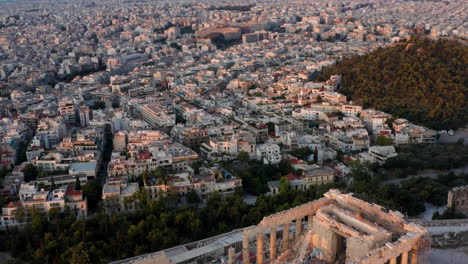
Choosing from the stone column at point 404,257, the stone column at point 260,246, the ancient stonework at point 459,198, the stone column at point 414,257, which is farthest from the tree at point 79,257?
the ancient stonework at point 459,198

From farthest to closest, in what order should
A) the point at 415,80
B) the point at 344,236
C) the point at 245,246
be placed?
the point at 415,80 → the point at 245,246 → the point at 344,236

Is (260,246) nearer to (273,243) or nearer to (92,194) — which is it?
(273,243)

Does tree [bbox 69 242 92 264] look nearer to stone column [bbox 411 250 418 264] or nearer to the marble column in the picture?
the marble column

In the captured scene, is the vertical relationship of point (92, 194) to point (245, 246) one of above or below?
below

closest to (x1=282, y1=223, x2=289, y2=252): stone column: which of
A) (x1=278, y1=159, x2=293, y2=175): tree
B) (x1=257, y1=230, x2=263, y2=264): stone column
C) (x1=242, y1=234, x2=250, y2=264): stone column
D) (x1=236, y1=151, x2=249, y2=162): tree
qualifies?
(x1=257, y1=230, x2=263, y2=264): stone column

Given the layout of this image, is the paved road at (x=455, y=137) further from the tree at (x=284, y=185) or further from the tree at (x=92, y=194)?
the tree at (x=92, y=194)

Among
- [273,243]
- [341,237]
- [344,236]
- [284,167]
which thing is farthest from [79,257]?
[284,167]

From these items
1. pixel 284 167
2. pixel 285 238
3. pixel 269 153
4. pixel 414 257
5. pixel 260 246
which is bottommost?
pixel 284 167

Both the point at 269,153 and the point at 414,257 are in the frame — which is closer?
the point at 414,257
